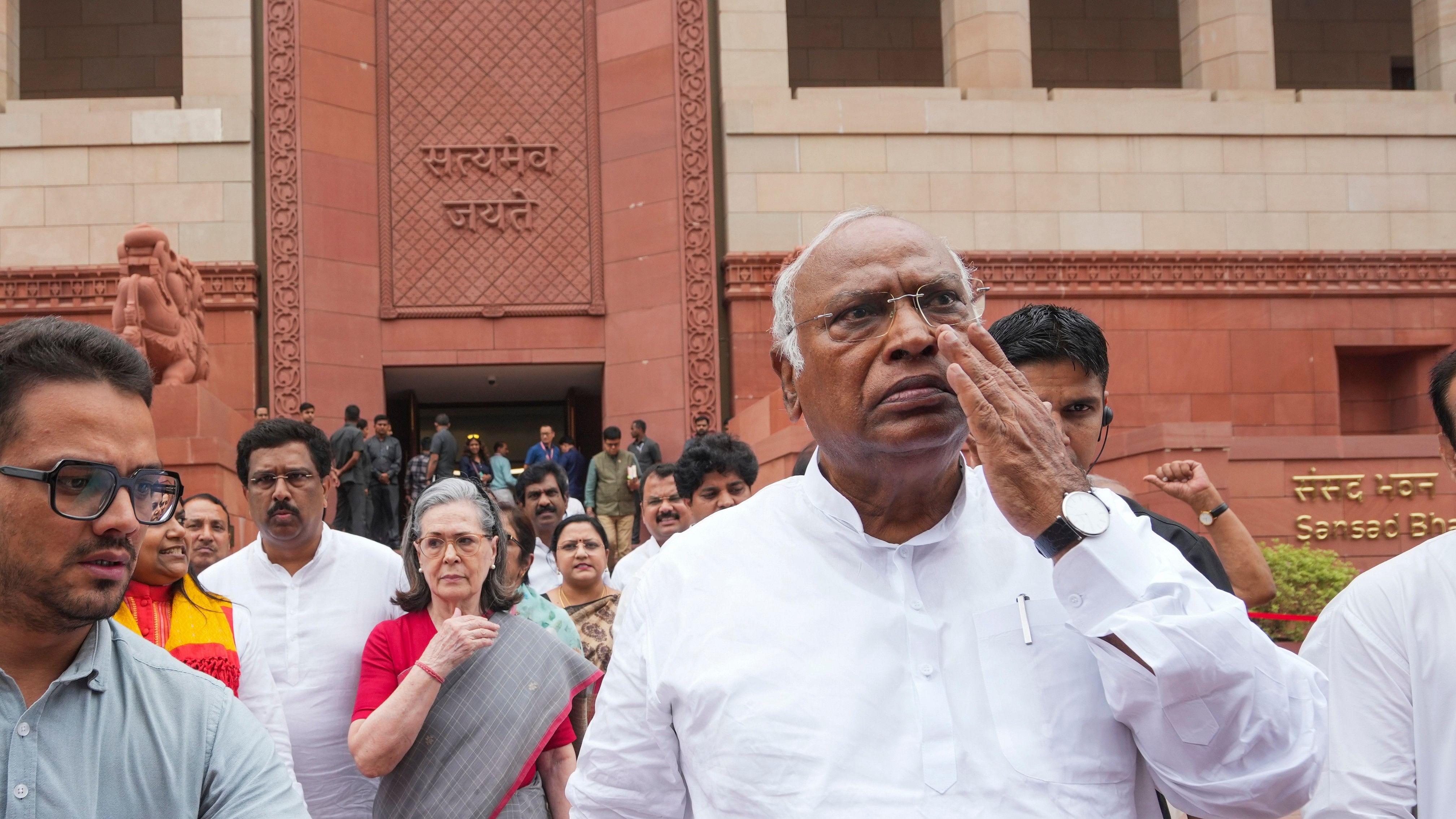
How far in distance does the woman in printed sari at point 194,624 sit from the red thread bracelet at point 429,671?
0.36 meters

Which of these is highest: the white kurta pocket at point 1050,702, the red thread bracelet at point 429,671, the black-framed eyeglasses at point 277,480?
the black-framed eyeglasses at point 277,480

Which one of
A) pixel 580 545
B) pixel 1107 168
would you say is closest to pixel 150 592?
pixel 580 545

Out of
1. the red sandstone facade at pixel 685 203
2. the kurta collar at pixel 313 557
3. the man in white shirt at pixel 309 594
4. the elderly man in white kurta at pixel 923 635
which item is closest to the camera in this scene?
the elderly man in white kurta at pixel 923 635

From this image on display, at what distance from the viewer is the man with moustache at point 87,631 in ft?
5.82

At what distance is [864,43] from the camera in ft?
64.2

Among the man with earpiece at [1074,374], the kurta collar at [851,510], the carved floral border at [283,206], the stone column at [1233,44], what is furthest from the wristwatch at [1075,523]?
the stone column at [1233,44]

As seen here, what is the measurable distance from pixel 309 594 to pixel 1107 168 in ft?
46.4

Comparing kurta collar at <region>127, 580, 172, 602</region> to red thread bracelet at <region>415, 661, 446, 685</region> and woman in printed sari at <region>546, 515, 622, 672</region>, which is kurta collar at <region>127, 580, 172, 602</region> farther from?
woman in printed sari at <region>546, 515, 622, 672</region>

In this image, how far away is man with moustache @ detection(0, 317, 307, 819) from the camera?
177 cm

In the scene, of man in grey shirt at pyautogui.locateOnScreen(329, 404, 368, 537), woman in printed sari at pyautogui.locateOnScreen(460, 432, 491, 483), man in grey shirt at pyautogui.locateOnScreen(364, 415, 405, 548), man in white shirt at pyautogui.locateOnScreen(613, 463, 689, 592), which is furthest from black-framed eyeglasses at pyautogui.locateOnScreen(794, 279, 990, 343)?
woman in printed sari at pyautogui.locateOnScreen(460, 432, 491, 483)

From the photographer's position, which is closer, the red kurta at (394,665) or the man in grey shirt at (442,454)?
the red kurta at (394,665)

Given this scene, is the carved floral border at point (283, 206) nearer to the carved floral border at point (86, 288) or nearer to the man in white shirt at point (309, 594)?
the carved floral border at point (86, 288)

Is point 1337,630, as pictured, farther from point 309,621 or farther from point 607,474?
point 607,474

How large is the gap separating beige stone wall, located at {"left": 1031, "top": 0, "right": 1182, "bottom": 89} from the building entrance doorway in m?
8.54
